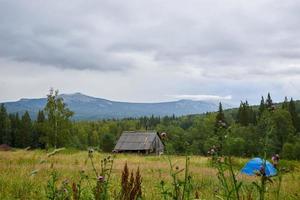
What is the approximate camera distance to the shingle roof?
55.5 metres

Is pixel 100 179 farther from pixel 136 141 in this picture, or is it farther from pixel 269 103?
pixel 136 141

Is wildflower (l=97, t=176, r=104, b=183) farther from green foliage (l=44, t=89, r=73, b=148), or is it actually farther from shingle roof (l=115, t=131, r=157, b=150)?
shingle roof (l=115, t=131, r=157, b=150)

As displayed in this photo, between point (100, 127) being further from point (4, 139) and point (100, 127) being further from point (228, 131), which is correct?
point (228, 131)

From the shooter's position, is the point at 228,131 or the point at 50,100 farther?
the point at 50,100

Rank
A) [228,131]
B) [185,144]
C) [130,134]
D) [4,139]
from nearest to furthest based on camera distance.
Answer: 1. [228,131]
2. [185,144]
3. [130,134]
4. [4,139]

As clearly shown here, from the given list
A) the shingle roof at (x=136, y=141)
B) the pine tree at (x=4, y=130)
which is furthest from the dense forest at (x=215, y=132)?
the shingle roof at (x=136, y=141)

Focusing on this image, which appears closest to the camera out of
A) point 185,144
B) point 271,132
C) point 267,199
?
point 271,132

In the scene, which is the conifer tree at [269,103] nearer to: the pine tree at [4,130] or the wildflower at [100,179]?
the wildflower at [100,179]

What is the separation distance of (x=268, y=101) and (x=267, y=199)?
3.36 metres

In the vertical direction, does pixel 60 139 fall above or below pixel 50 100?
below

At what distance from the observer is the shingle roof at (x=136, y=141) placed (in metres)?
55.5

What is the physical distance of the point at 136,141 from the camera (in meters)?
56.8

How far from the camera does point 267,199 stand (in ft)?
16.9

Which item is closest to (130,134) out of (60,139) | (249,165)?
(60,139)
